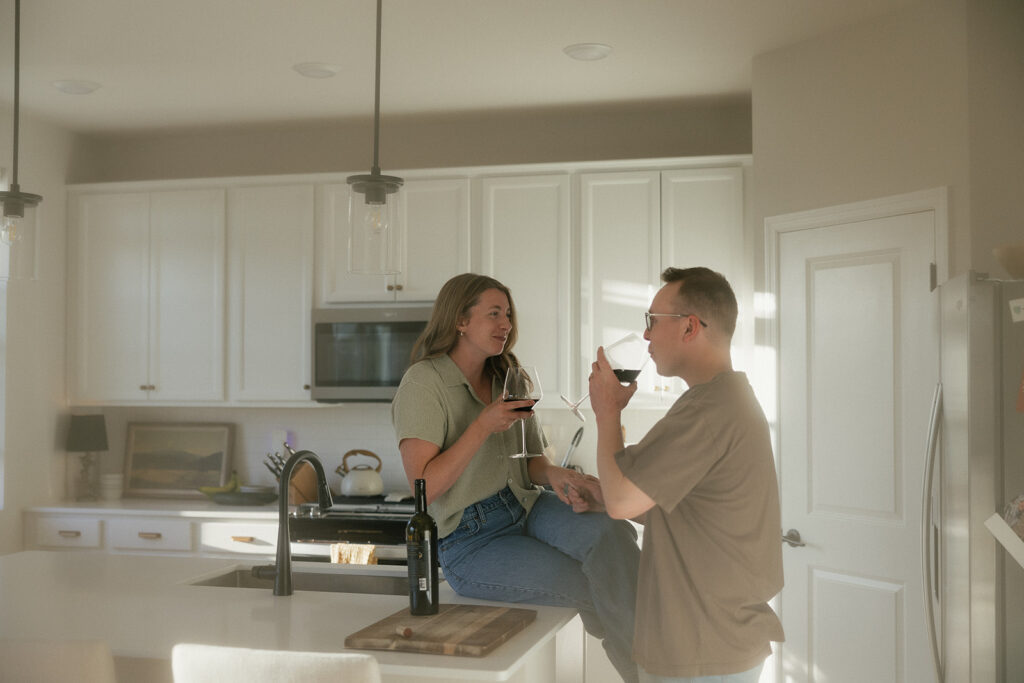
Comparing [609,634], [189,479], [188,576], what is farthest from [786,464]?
[189,479]

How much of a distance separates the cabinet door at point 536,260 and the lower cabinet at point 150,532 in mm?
1475

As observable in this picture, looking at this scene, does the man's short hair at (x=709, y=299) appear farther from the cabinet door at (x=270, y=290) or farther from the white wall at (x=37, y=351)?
the white wall at (x=37, y=351)

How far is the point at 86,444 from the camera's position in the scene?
5.05 meters

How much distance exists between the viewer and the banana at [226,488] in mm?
4895

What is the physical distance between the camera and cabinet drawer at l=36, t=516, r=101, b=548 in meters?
4.76

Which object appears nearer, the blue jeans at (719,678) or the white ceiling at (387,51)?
the blue jeans at (719,678)

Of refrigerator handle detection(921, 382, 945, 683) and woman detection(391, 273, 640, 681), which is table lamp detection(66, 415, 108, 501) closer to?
woman detection(391, 273, 640, 681)

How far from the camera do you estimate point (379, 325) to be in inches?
184

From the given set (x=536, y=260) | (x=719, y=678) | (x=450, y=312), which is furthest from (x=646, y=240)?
(x=719, y=678)

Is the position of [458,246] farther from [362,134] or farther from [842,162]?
[842,162]

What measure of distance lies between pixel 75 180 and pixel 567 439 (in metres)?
3.03

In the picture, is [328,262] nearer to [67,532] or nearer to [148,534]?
[148,534]

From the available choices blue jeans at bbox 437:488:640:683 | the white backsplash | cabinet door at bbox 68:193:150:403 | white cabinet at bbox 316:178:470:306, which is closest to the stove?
the white backsplash

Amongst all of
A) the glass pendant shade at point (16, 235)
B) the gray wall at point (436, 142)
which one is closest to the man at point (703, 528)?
the glass pendant shade at point (16, 235)
